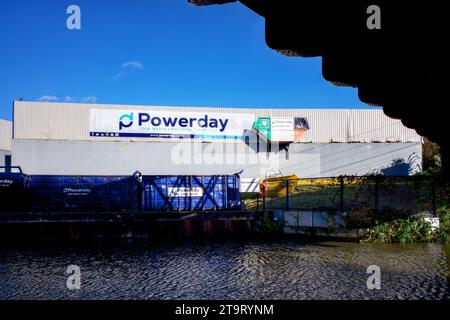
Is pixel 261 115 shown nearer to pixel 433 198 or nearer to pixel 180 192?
pixel 180 192

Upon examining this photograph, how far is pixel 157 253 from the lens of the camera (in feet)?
38.0

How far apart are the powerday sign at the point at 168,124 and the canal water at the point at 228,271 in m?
14.9

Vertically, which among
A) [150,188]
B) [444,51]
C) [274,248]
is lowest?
[274,248]

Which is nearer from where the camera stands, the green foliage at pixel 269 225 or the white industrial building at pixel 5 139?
the green foliage at pixel 269 225

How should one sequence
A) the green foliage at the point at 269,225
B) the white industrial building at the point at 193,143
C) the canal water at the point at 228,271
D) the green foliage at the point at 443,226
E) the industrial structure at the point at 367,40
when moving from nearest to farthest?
the industrial structure at the point at 367,40
the canal water at the point at 228,271
the green foliage at the point at 443,226
the green foliage at the point at 269,225
the white industrial building at the point at 193,143

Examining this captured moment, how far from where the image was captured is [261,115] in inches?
1141

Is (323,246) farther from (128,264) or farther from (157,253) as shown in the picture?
(128,264)

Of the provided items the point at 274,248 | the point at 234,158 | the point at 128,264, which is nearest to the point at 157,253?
the point at 128,264

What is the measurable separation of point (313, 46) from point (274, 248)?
399 inches

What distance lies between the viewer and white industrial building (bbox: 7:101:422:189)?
2627cm

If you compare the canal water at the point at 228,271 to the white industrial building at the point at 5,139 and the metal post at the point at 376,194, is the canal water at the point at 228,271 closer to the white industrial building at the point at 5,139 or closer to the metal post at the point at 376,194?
the metal post at the point at 376,194

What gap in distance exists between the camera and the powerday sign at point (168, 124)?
88.5 ft

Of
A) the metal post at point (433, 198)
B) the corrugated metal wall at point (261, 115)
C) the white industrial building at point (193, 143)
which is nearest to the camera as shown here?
the metal post at point (433, 198)

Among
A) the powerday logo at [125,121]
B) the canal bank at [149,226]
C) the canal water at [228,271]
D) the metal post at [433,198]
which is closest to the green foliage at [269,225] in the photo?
the canal bank at [149,226]
